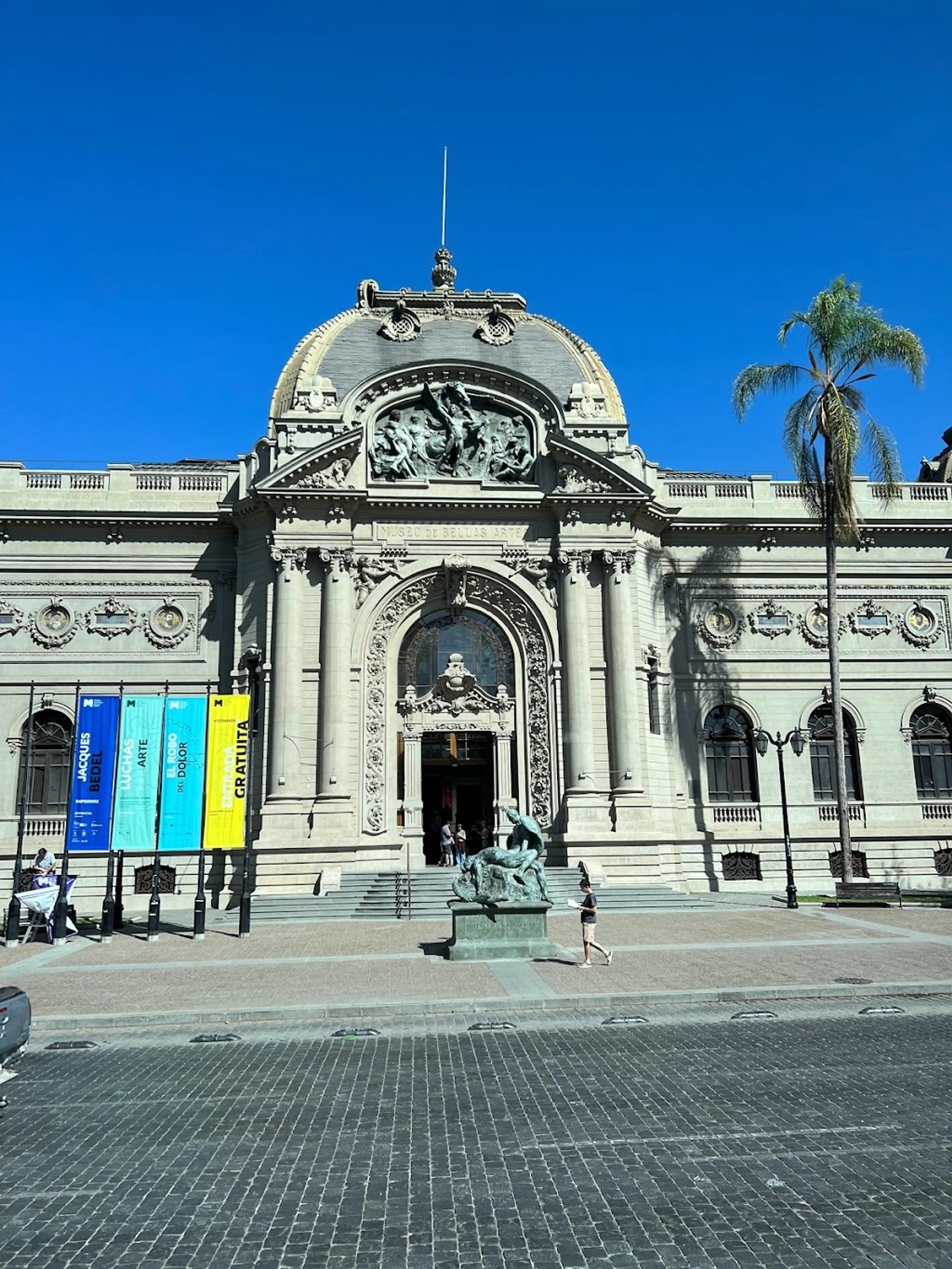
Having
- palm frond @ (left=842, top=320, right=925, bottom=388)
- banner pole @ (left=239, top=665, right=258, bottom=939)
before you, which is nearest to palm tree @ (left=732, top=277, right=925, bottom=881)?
palm frond @ (left=842, top=320, right=925, bottom=388)

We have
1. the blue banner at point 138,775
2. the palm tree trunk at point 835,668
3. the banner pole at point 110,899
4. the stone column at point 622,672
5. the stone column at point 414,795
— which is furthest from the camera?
the stone column at point 414,795

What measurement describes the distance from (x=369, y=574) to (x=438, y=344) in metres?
10.2

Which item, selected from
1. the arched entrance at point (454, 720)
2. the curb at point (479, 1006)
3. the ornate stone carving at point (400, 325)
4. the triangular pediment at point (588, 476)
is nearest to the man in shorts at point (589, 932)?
the curb at point (479, 1006)

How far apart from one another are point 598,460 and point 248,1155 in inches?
1109

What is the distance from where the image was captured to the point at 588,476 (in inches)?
1320

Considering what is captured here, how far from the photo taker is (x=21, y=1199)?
22.5 ft

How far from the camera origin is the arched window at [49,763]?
32.6 meters

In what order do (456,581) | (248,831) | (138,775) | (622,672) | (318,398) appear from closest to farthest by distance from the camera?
(138,775)
(248,831)
(622,672)
(456,581)
(318,398)

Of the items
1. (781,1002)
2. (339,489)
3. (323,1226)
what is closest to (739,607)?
(339,489)

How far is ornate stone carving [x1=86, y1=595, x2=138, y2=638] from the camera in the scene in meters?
33.9

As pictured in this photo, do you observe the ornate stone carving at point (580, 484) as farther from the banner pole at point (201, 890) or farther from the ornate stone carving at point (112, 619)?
the ornate stone carving at point (112, 619)

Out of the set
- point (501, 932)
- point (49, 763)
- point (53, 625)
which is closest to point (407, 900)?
point (501, 932)

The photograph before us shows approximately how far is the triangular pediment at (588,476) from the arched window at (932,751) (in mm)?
14227

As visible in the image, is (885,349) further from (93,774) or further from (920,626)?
(93,774)
